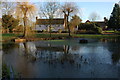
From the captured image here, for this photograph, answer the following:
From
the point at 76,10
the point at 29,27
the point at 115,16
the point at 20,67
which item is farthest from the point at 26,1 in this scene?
the point at 115,16

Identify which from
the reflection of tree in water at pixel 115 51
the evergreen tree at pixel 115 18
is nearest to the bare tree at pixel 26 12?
the reflection of tree in water at pixel 115 51

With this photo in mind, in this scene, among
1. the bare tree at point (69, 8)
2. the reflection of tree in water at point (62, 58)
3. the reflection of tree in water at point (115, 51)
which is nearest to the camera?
the reflection of tree in water at point (62, 58)

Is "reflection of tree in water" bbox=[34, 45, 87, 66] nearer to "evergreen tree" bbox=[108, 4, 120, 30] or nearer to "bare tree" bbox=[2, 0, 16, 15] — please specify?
"bare tree" bbox=[2, 0, 16, 15]

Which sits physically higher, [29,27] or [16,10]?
[16,10]

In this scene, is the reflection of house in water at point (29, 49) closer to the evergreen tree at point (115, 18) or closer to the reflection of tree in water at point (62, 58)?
the reflection of tree in water at point (62, 58)

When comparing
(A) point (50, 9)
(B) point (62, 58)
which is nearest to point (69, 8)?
(A) point (50, 9)

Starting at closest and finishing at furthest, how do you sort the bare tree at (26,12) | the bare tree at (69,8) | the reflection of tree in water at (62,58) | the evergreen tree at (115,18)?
the reflection of tree in water at (62,58)
the bare tree at (26,12)
the bare tree at (69,8)
the evergreen tree at (115,18)

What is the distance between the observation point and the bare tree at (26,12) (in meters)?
27.7

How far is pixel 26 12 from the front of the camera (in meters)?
28.2

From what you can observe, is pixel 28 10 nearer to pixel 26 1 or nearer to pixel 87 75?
pixel 26 1

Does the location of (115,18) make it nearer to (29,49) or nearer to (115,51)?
(115,51)

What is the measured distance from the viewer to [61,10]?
1385 inches

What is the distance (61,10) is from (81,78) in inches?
1158

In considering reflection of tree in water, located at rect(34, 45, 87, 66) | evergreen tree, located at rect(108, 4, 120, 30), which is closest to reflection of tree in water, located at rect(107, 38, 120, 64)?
reflection of tree in water, located at rect(34, 45, 87, 66)
